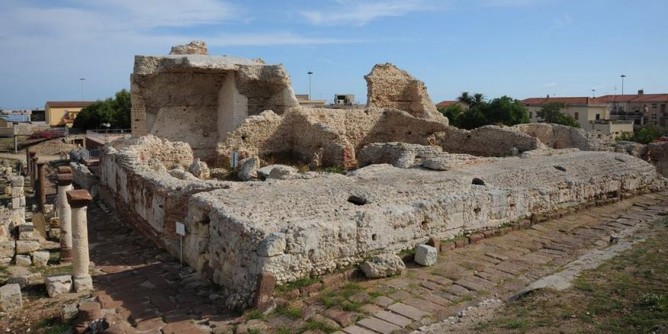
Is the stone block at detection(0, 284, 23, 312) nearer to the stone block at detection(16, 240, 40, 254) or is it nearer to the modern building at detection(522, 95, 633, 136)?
the stone block at detection(16, 240, 40, 254)

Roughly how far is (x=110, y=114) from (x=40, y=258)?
44.3m

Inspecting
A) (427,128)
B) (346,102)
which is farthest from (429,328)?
(346,102)

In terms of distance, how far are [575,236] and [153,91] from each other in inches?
528

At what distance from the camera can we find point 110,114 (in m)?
51.7

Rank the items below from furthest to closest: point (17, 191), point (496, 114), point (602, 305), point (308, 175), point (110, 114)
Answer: point (110, 114)
point (496, 114)
point (17, 191)
point (308, 175)
point (602, 305)

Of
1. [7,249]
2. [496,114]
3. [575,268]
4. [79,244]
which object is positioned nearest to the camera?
[575,268]

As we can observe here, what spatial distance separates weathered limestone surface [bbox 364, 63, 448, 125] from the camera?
887 inches

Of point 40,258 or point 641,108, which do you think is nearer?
point 40,258

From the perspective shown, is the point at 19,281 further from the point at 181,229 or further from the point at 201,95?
the point at 201,95

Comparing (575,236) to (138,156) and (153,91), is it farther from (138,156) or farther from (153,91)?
(153,91)

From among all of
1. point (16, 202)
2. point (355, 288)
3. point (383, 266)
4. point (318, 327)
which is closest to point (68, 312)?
point (318, 327)

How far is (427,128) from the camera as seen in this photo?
65.4 feet

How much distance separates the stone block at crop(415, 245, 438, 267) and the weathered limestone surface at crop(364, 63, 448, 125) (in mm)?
14049

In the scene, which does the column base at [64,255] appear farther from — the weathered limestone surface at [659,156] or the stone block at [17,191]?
the weathered limestone surface at [659,156]
